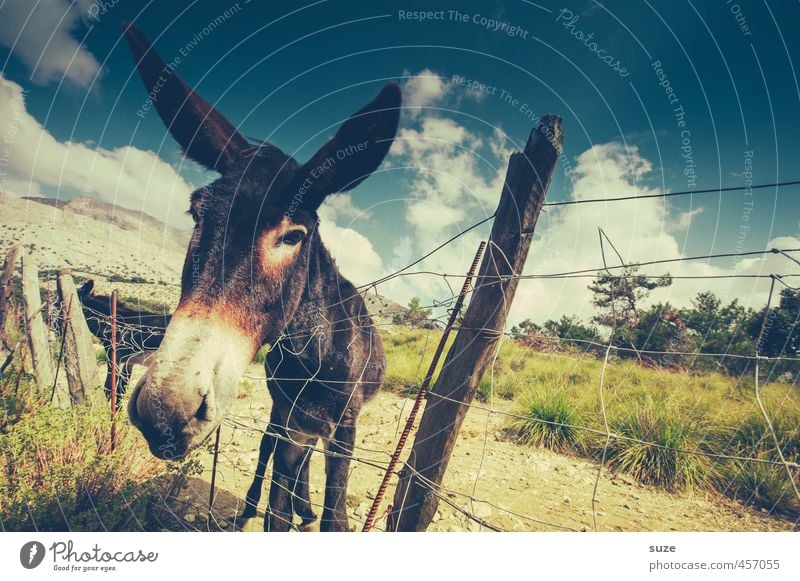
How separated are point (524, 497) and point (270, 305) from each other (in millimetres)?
3608

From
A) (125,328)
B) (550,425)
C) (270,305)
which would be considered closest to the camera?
(270,305)

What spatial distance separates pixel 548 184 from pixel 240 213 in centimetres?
192

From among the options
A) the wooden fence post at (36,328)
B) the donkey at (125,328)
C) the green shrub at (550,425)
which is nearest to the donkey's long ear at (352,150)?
the donkey at (125,328)

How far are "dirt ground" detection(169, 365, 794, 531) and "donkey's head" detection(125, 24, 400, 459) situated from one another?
3.99 feet

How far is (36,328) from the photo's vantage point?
13.4ft

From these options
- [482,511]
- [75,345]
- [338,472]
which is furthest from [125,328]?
[482,511]

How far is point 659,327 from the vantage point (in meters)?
9.49

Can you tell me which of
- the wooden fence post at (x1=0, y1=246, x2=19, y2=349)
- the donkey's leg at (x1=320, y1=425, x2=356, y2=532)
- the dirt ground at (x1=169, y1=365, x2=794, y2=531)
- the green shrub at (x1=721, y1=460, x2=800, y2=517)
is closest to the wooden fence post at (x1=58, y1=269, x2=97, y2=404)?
the wooden fence post at (x1=0, y1=246, x2=19, y2=349)

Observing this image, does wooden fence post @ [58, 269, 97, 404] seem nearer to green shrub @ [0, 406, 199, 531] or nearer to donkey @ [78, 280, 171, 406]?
donkey @ [78, 280, 171, 406]

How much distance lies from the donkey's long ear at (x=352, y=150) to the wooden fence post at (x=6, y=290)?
4.47m

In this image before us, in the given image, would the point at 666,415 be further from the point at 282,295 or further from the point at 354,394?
the point at 282,295

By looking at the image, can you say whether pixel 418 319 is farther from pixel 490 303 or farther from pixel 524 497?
pixel 524 497

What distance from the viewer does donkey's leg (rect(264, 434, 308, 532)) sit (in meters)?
2.79

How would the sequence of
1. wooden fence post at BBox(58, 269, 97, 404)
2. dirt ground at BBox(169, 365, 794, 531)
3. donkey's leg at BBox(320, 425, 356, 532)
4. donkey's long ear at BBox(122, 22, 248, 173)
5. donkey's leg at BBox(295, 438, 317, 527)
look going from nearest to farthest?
donkey's long ear at BBox(122, 22, 248, 173)
donkey's leg at BBox(320, 425, 356, 532)
donkey's leg at BBox(295, 438, 317, 527)
dirt ground at BBox(169, 365, 794, 531)
wooden fence post at BBox(58, 269, 97, 404)
